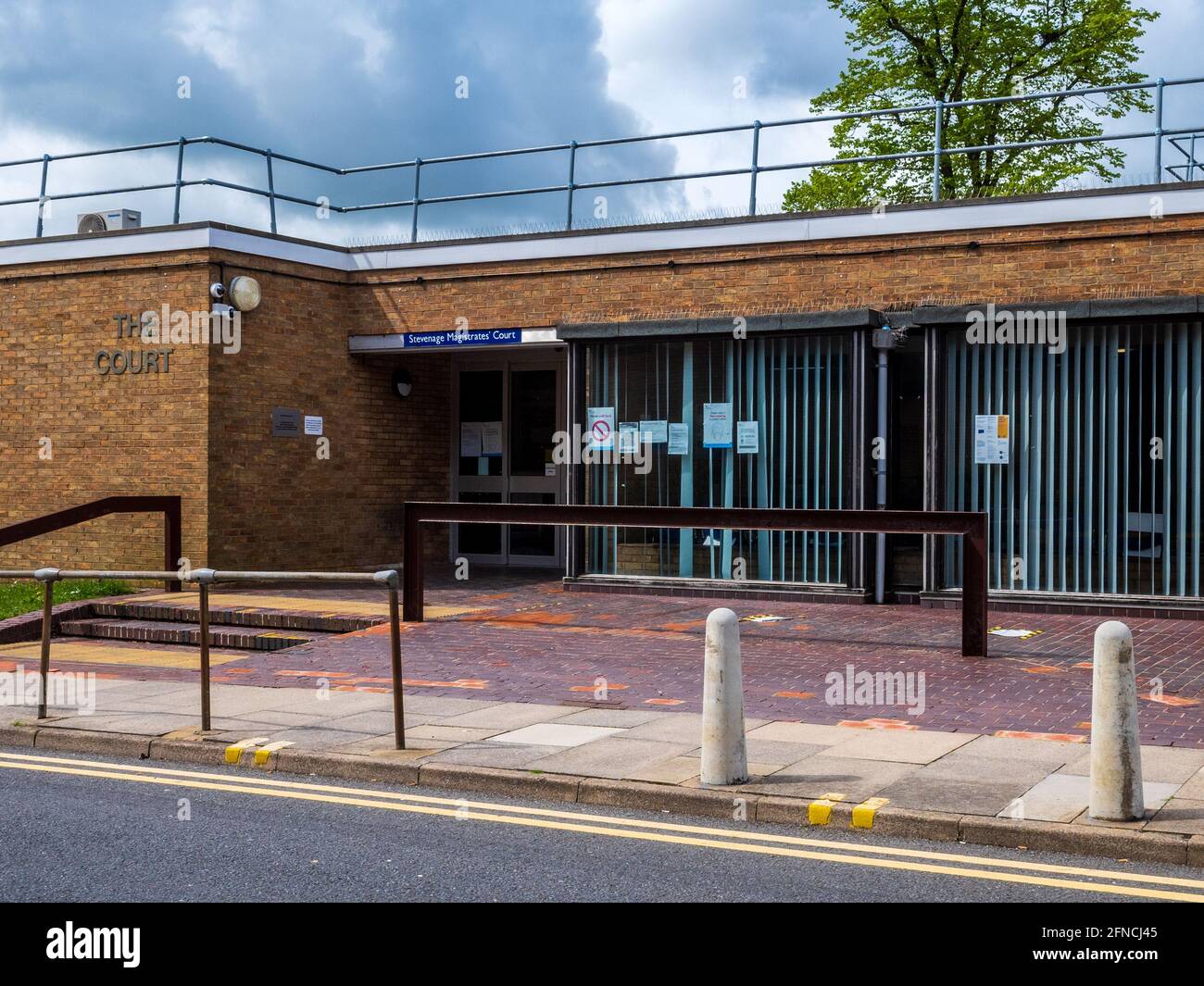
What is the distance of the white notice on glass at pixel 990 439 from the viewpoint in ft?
48.3

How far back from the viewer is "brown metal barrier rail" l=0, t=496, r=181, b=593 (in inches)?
569

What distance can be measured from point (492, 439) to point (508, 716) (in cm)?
1114

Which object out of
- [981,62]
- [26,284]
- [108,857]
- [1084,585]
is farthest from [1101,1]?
[108,857]

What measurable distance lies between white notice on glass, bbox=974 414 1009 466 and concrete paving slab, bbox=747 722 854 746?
6815mm

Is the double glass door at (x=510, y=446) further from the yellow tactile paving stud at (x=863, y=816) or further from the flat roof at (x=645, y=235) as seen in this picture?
the yellow tactile paving stud at (x=863, y=816)

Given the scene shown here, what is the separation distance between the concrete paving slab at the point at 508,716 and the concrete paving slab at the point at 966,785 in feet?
8.90

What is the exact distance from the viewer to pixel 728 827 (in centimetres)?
668

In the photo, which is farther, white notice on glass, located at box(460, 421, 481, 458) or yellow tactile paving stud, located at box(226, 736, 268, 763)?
white notice on glass, located at box(460, 421, 481, 458)

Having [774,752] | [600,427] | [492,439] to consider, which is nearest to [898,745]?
[774,752]

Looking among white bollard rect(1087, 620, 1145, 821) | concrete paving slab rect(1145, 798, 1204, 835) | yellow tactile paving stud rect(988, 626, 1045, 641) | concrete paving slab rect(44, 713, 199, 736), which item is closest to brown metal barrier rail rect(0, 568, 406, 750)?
concrete paving slab rect(44, 713, 199, 736)

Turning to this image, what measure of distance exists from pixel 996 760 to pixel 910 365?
8740mm

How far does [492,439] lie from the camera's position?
20.1m

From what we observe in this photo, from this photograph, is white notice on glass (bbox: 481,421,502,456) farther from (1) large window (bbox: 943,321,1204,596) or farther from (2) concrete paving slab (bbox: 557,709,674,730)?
(2) concrete paving slab (bbox: 557,709,674,730)
